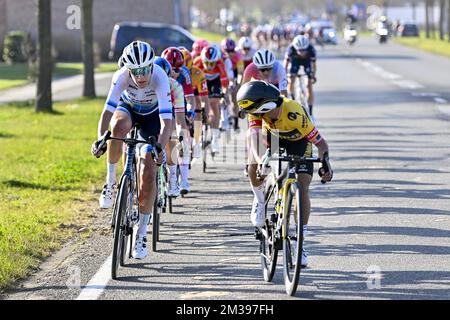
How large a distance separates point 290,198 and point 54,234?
3777mm

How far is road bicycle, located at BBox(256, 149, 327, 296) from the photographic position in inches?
323

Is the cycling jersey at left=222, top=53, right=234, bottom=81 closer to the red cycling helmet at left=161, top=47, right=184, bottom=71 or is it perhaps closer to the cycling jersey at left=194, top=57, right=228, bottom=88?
the cycling jersey at left=194, top=57, right=228, bottom=88

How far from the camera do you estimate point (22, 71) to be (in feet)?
159

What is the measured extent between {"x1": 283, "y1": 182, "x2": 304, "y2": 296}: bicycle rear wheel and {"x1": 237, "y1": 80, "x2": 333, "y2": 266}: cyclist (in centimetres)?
12

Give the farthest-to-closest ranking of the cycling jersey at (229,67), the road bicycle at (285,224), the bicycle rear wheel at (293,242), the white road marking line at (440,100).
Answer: the white road marking line at (440,100)
the cycling jersey at (229,67)
the road bicycle at (285,224)
the bicycle rear wheel at (293,242)

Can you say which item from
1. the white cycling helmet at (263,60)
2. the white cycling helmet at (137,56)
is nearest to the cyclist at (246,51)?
the white cycling helmet at (263,60)

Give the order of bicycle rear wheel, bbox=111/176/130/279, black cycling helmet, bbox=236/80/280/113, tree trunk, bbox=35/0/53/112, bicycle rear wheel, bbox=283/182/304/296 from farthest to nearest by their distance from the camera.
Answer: tree trunk, bbox=35/0/53/112
bicycle rear wheel, bbox=111/176/130/279
black cycling helmet, bbox=236/80/280/113
bicycle rear wheel, bbox=283/182/304/296

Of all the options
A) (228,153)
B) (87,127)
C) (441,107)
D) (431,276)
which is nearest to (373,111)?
(441,107)

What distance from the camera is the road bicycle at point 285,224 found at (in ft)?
26.9

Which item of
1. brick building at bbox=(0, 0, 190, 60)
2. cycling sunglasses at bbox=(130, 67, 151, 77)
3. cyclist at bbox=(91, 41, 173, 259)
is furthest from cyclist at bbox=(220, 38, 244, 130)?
brick building at bbox=(0, 0, 190, 60)

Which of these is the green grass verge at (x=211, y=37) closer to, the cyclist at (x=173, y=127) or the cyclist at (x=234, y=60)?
the cyclist at (x=234, y=60)

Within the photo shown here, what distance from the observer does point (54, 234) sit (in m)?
11.5
